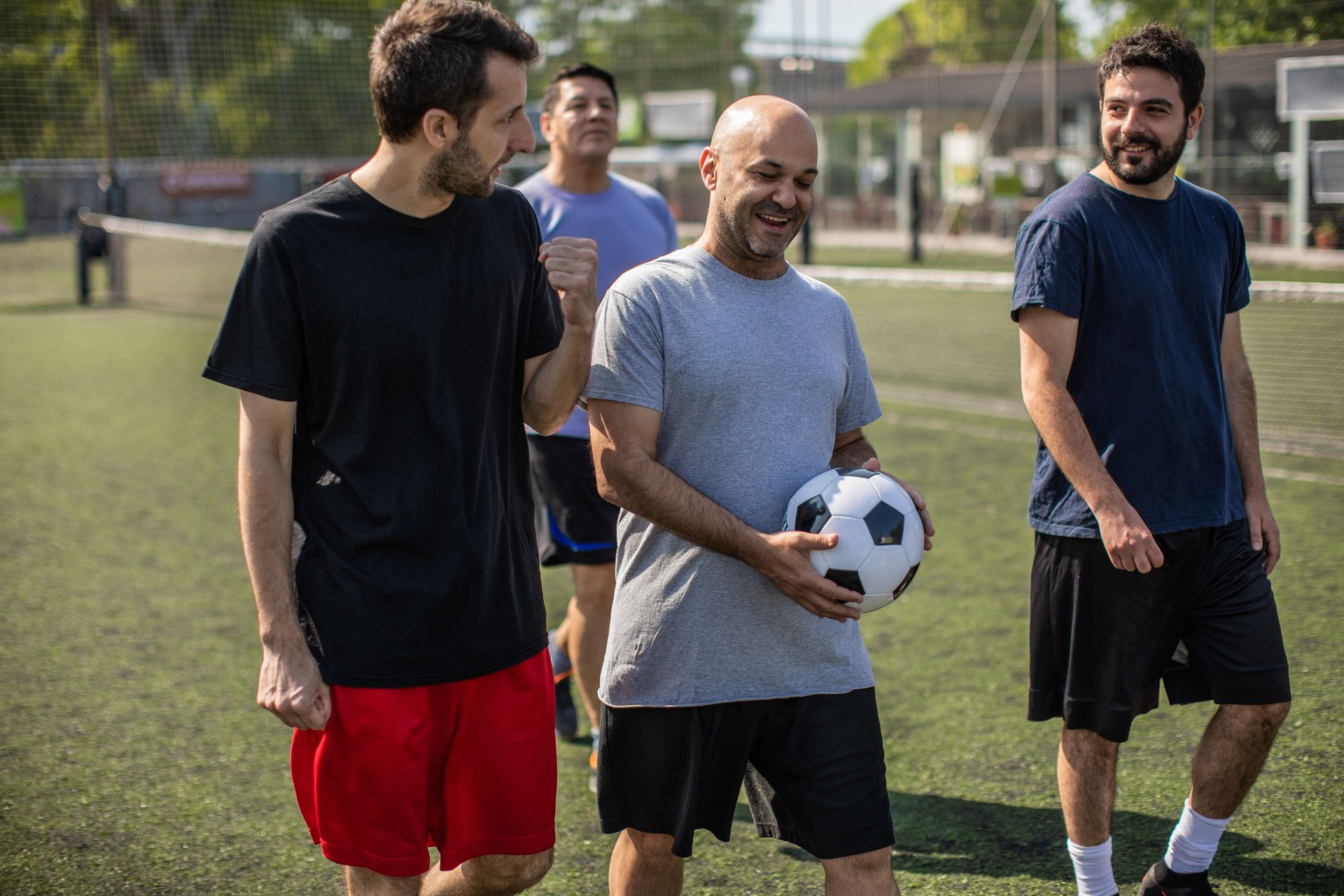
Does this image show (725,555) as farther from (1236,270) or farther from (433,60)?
(1236,270)

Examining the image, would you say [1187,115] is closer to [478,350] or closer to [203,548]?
[478,350]

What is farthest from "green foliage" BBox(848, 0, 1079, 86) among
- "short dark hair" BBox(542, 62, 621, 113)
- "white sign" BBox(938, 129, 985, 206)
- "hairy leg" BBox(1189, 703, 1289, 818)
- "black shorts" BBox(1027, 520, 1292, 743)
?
"hairy leg" BBox(1189, 703, 1289, 818)

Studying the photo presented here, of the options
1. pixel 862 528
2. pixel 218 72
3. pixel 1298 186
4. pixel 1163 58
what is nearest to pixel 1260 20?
pixel 1298 186

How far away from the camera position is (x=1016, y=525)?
264 inches

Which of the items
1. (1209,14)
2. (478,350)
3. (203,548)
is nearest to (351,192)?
(478,350)

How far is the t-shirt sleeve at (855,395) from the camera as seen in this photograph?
2766 millimetres

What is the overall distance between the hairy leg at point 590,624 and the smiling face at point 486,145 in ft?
6.76

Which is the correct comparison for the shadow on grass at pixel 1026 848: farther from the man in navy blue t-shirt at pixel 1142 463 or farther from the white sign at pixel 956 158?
the white sign at pixel 956 158

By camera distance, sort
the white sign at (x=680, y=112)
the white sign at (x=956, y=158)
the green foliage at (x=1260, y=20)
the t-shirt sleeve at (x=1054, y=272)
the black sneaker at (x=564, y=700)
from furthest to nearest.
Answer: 1. the white sign at (x=956, y=158)
2. the white sign at (x=680, y=112)
3. the green foliage at (x=1260, y=20)
4. the black sneaker at (x=564, y=700)
5. the t-shirt sleeve at (x=1054, y=272)

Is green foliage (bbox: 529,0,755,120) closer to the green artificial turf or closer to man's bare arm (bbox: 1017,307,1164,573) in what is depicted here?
the green artificial turf

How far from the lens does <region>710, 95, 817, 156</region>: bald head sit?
2.53m

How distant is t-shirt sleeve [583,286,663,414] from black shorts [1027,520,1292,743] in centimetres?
121

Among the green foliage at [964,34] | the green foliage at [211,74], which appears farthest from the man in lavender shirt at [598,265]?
the green foliage at [211,74]

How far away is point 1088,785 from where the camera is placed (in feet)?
9.84
